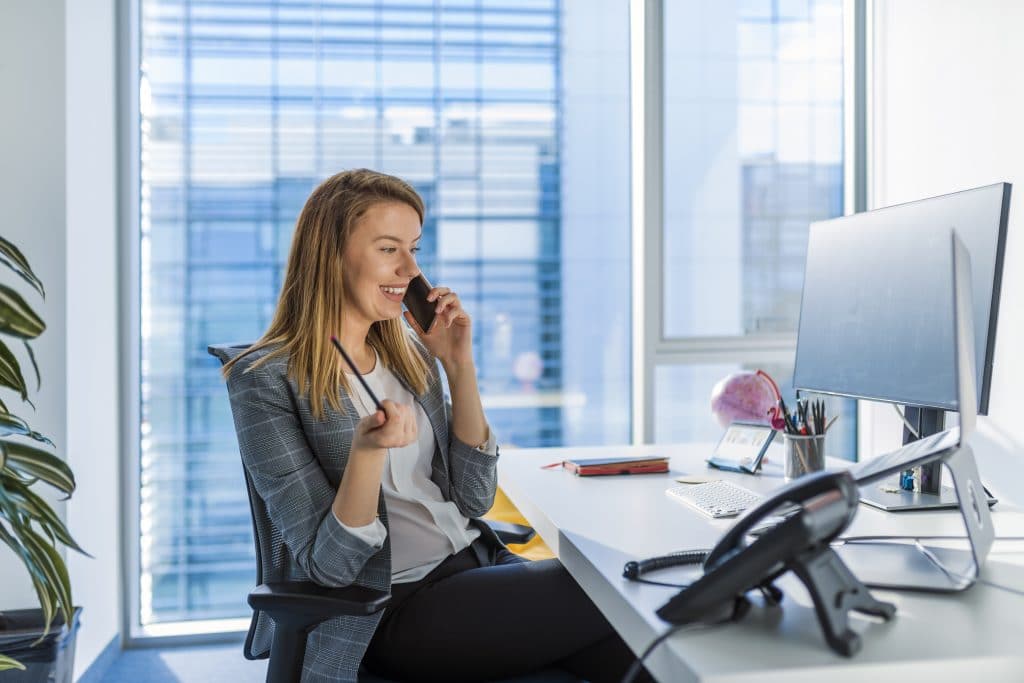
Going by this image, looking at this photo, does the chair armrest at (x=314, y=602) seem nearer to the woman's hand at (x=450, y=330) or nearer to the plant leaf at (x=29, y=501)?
the plant leaf at (x=29, y=501)

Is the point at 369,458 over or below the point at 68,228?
below

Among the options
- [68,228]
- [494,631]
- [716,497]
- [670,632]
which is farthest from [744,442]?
[68,228]

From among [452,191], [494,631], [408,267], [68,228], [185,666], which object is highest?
[452,191]

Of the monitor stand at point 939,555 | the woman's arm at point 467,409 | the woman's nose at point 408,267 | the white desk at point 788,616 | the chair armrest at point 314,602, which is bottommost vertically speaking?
the chair armrest at point 314,602

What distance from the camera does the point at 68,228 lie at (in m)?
2.14

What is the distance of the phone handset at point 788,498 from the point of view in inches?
33.2

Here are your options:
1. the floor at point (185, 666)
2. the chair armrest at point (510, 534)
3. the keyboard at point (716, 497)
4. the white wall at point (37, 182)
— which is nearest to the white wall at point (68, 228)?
the white wall at point (37, 182)

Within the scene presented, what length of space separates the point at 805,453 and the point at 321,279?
3.37 ft

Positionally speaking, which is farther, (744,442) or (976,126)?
(976,126)

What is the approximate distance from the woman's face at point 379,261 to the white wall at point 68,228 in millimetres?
1021

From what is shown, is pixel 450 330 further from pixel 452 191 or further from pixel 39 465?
pixel 452 191

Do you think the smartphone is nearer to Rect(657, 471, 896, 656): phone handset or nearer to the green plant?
the green plant

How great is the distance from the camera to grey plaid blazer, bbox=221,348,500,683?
1260 millimetres

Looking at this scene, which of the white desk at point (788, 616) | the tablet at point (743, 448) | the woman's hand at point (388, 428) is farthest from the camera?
the tablet at point (743, 448)
